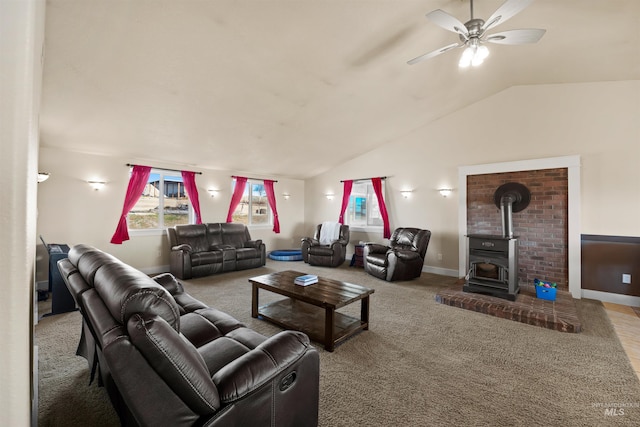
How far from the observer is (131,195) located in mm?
5113

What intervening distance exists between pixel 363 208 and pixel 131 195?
5030 millimetres

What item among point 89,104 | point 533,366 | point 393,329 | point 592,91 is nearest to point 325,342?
point 393,329

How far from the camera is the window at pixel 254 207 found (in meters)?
7.19

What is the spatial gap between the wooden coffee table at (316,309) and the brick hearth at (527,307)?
5.25 feet

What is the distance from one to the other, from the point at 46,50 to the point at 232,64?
65.1 inches

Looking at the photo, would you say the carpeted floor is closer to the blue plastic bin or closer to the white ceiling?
the blue plastic bin

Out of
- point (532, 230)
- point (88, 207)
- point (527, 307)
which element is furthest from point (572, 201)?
point (88, 207)

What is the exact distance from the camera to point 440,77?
13.1 feet

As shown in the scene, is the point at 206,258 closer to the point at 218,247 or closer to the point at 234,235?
the point at 218,247

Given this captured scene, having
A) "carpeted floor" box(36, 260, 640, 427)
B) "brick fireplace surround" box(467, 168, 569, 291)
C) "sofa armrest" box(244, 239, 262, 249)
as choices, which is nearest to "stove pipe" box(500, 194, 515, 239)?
"brick fireplace surround" box(467, 168, 569, 291)

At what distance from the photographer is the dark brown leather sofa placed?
489cm

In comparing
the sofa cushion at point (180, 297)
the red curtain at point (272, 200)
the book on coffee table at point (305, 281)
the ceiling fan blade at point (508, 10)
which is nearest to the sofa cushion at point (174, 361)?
the sofa cushion at point (180, 297)

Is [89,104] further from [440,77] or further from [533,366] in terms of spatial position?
[533,366]

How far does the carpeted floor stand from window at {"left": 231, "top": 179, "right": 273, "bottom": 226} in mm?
4023
